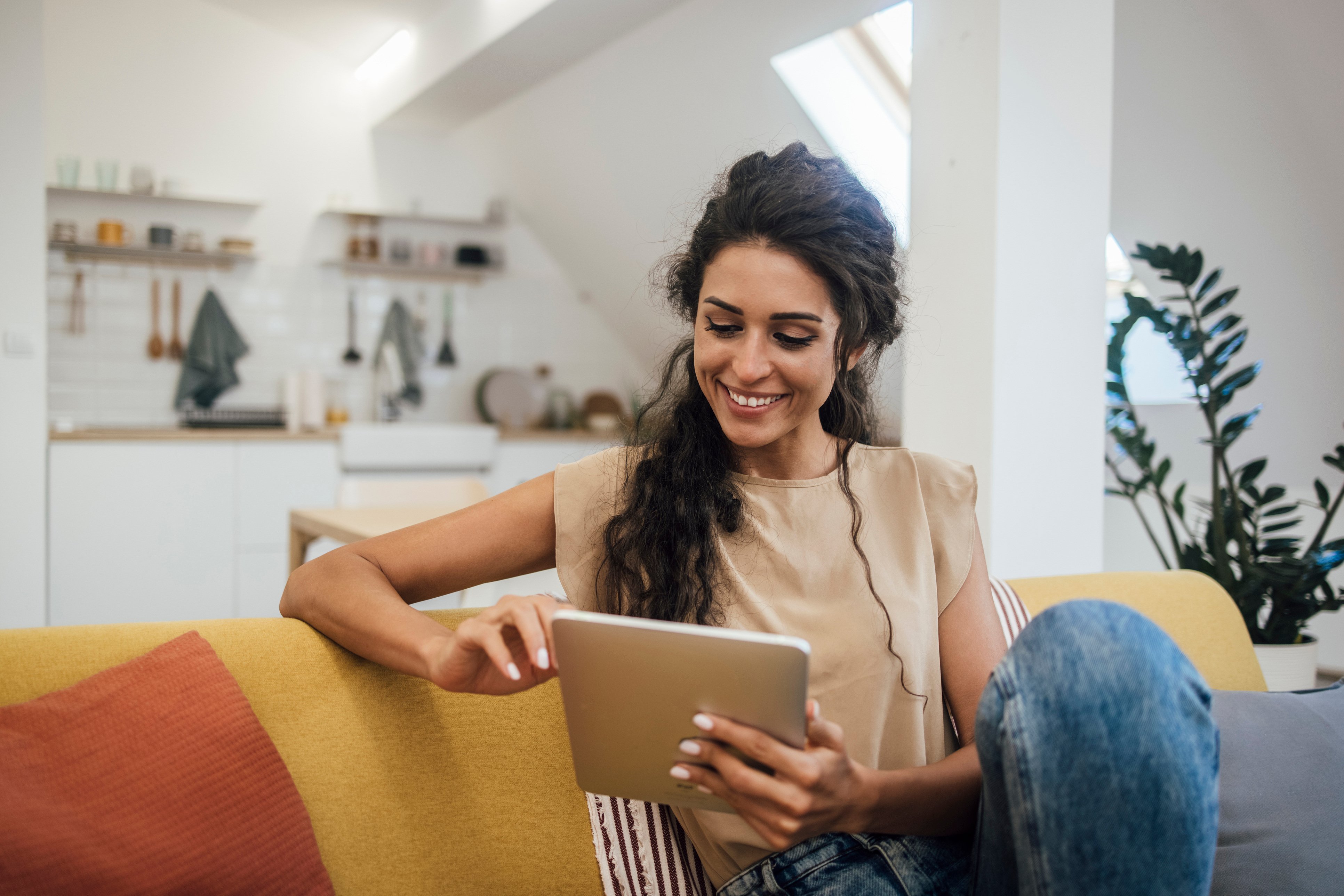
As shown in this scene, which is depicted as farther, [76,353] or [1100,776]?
[76,353]

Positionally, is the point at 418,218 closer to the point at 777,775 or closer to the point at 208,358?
the point at 208,358

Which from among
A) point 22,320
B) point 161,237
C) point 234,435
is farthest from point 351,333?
point 22,320

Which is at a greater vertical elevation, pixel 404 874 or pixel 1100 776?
pixel 1100 776

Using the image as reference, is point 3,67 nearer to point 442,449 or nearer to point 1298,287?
point 442,449

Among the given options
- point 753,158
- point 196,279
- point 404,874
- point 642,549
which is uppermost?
point 196,279

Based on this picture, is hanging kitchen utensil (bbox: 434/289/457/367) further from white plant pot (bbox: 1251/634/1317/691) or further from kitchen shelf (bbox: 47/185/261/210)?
white plant pot (bbox: 1251/634/1317/691)

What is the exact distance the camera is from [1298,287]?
3104 mm

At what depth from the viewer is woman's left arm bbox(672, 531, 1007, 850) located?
88 cm

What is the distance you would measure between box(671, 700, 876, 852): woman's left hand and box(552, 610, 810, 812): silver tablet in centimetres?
1

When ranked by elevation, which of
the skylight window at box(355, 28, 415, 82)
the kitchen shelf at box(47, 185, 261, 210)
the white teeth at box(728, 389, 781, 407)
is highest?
the skylight window at box(355, 28, 415, 82)

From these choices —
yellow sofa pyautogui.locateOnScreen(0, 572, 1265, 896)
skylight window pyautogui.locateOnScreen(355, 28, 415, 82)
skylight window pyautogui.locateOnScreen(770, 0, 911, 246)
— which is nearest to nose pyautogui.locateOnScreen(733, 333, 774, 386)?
yellow sofa pyautogui.locateOnScreen(0, 572, 1265, 896)

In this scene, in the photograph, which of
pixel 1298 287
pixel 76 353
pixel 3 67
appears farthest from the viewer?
pixel 76 353

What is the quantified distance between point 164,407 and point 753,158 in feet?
14.0

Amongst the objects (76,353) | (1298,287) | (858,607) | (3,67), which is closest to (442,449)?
(76,353)
